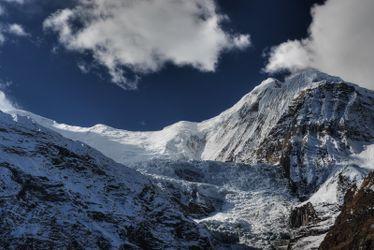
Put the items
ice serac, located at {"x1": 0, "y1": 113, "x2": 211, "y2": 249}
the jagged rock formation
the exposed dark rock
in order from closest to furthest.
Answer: the jagged rock formation < ice serac, located at {"x1": 0, "y1": 113, "x2": 211, "y2": 249} < the exposed dark rock

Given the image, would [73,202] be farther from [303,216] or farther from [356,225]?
[303,216]

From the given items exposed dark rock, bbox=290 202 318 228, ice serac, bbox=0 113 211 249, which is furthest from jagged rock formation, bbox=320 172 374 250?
ice serac, bbox=0 113 211 249

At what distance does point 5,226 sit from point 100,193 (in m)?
28.0

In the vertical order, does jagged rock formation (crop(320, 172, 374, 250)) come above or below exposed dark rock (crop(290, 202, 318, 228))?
below

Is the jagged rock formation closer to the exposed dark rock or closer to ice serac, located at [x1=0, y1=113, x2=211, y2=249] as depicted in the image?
the exposed dark rock

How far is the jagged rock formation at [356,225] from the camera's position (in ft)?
406

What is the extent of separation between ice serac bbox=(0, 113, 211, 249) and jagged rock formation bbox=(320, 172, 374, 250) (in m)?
25.0

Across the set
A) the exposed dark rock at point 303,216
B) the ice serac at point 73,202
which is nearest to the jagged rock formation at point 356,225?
the exposed dark rock at point 303,216

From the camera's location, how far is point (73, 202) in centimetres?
13800

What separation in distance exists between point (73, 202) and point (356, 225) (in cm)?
5080

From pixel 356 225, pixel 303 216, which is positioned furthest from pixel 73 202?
pixel 303 216

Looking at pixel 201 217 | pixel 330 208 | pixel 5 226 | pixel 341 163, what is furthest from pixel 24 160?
pixel 341 163

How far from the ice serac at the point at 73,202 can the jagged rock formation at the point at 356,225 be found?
985 inches

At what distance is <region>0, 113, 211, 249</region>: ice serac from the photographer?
12644cm
